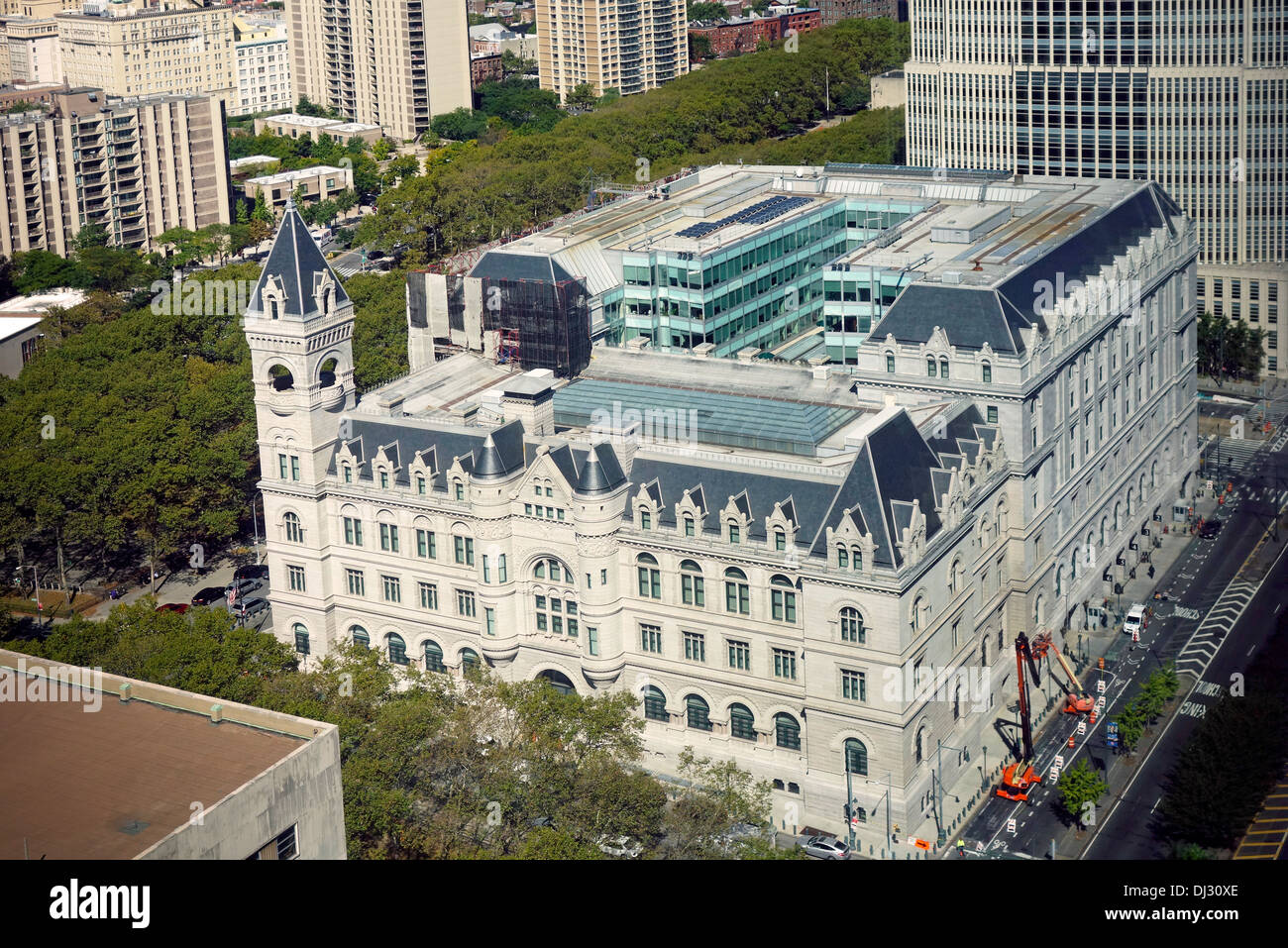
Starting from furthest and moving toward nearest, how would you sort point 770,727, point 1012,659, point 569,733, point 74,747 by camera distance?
point 1012,659, point 770,727, point 569,733, point 74,747

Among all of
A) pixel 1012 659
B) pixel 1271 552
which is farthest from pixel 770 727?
pixel 1271 552

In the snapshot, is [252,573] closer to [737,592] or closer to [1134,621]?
[737,592]

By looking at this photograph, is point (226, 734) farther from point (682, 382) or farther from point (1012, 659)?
point (1012, 659)

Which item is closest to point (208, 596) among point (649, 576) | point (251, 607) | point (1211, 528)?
point (251, 607)

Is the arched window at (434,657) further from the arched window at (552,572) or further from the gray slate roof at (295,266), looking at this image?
the gray slate roof at (295,266)

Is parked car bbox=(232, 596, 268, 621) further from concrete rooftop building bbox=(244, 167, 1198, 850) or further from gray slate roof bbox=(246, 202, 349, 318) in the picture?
gray slate roof bbox=(246, 202, 349, 318)
